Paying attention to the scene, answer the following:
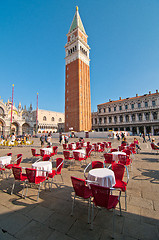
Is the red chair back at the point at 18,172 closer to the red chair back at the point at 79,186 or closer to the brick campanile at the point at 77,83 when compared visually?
the red chair back at the point at 79,186

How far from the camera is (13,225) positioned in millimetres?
2322

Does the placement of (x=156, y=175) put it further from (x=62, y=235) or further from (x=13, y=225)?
→ (x=13, y=225)

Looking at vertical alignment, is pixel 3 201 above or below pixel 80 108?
below

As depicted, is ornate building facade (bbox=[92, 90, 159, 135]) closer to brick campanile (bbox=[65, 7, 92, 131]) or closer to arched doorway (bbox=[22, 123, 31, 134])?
brick campanile (bbox=[65, 7, 92, 131])

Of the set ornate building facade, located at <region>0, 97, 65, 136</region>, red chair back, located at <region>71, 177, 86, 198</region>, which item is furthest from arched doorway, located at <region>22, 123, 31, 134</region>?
red chair back, located at <region>71, 177, 86, 198</region>

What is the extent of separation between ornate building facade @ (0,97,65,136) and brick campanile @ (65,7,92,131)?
14.7m

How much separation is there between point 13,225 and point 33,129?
177 feet

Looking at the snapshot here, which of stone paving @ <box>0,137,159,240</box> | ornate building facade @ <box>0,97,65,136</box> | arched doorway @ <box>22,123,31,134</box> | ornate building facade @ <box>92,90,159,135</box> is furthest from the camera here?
arched doorway @ <box>22,123,31,134</box>

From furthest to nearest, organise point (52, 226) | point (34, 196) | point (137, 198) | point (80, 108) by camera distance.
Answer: point (80, 108) → point (34, 196) → point (137, 198) → point (52, 226)

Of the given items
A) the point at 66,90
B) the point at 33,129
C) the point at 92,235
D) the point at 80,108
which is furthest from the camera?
the point at 33,129

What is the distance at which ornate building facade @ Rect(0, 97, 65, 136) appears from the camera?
45.3m

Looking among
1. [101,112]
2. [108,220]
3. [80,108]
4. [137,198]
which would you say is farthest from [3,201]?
[101,112]

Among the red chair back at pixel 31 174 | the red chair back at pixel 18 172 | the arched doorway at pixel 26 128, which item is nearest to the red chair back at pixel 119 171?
the red chair back at pixel 31 174

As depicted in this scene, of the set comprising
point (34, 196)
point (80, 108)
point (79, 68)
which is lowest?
point (34, 196)
